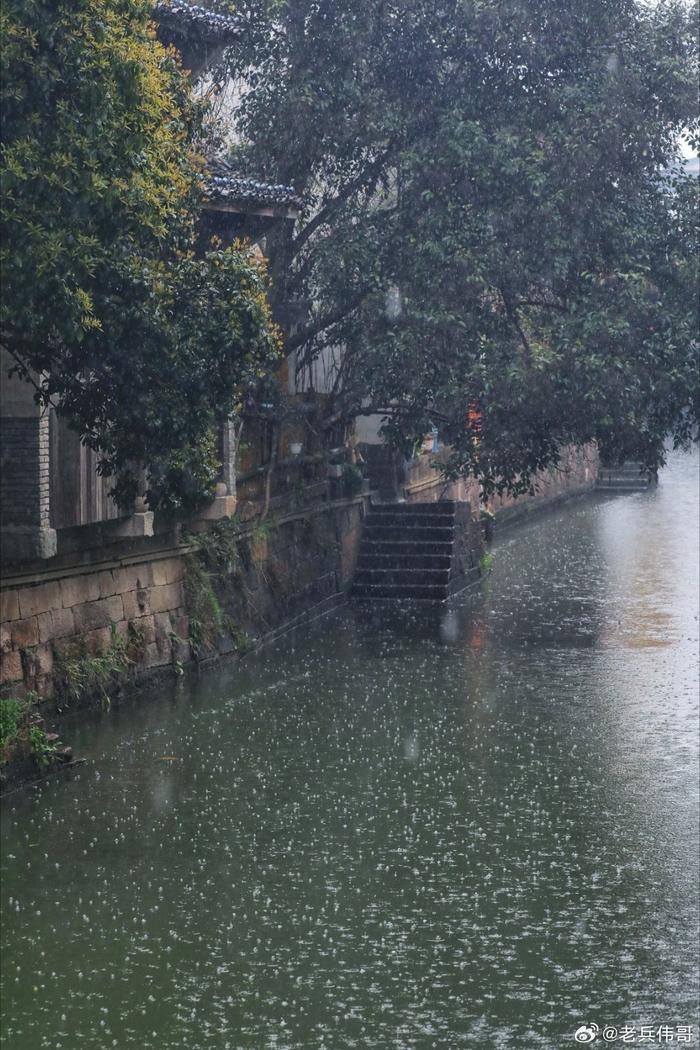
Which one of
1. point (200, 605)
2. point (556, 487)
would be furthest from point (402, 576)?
point (556, 487)

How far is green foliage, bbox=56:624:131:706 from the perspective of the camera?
17344mm

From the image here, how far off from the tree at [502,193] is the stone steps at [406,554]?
4840mm

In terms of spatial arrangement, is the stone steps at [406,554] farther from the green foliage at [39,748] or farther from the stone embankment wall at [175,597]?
the green foliage at [39,748]

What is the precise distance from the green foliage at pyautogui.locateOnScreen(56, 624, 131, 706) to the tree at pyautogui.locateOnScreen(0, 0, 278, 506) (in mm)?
2321

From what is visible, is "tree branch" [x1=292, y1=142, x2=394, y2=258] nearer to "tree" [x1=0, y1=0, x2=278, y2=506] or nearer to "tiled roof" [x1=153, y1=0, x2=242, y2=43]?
"tiled roof" [x1=153, y1=0, x2=242, y2=43]

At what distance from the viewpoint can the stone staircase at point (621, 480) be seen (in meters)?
56.9

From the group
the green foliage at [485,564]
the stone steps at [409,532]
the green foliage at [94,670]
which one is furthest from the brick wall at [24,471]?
the green foliage at [485,564]

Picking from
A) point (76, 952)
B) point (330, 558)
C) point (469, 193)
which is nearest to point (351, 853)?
point (76, 952)

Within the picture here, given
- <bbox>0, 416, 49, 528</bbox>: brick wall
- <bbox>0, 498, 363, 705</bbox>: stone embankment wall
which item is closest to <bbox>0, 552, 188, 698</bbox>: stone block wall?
<bbox>0, 498, 363, 705</bbox>: stone embankment wall

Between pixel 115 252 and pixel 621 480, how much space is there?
46.6 metres

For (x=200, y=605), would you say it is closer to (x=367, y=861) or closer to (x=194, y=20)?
(x=194, y=20)

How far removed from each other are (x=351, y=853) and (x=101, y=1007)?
141 inches

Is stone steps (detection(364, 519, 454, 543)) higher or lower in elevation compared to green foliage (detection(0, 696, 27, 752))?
higher

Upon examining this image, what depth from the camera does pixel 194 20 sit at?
720 inches
